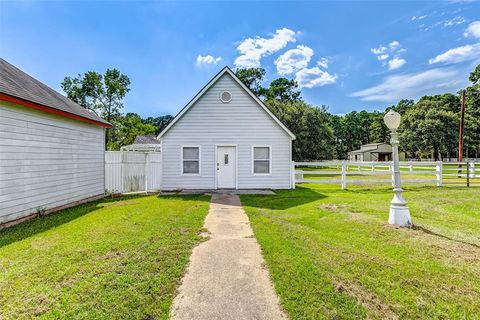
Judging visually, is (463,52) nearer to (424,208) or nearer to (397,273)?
(424,208)

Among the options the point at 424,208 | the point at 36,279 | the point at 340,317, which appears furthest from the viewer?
the point at 424,208

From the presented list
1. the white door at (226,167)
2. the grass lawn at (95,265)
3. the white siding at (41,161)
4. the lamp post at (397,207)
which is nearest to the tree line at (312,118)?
the white door at (226,167)

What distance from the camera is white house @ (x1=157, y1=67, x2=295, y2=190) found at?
1202cm

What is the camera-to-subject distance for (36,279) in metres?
3.29

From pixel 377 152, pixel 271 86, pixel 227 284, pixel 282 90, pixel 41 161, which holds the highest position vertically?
pixel 271 86

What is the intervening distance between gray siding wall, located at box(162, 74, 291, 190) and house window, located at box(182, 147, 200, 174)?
0.21 meters

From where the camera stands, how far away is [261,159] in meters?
12.2

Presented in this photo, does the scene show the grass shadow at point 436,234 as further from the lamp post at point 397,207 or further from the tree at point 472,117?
the tree at point 472,117

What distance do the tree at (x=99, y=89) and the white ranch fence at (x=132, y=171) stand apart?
940 inches

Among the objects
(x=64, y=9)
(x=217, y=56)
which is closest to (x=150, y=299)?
(x=64, y=9)

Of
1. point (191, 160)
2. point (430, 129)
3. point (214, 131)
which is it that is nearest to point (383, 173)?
point (214, 131)

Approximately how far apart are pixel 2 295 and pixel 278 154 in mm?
10539

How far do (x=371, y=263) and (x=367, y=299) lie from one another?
1.09 metres

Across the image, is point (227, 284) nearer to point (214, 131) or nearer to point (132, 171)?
point (214, 131)
